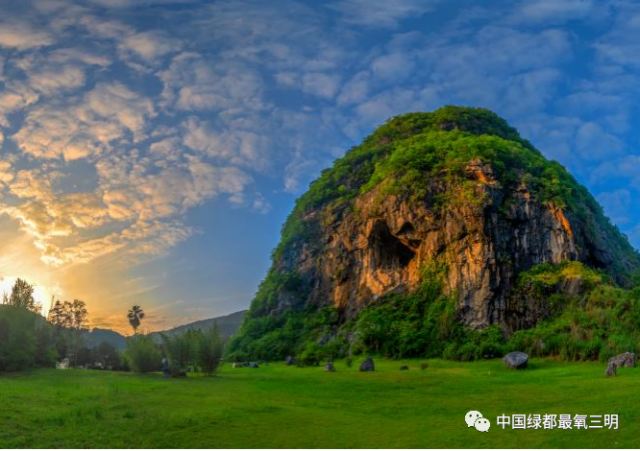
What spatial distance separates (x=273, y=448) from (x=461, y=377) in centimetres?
2163

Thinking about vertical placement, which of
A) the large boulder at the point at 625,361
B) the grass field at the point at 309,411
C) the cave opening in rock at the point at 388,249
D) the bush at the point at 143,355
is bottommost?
the grass field at the point at 309,411

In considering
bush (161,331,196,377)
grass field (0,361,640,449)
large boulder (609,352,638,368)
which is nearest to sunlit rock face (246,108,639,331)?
large boulder (609,352,638,368)

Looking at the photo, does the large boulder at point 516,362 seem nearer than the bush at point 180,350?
No

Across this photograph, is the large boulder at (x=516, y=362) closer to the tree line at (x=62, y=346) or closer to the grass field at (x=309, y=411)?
the grass field at (x=309, y=411)

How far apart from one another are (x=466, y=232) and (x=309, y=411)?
43.1 m

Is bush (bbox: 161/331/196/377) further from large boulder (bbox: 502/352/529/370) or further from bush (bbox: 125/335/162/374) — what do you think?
large boulder (bbox: 502/352/529/370)

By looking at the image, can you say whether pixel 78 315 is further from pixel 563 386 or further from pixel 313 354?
pixel 563 386

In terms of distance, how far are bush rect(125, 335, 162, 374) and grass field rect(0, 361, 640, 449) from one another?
645cm

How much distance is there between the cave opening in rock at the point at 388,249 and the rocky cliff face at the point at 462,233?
127 mm

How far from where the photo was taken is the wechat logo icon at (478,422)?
54.4 ft

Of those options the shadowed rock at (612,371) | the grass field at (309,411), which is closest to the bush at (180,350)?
the grass field at (309,411)

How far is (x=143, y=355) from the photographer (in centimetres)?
3825

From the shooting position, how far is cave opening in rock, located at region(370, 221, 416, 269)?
6712 cm

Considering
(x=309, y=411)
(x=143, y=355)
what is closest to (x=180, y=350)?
(x=143, y=355)
